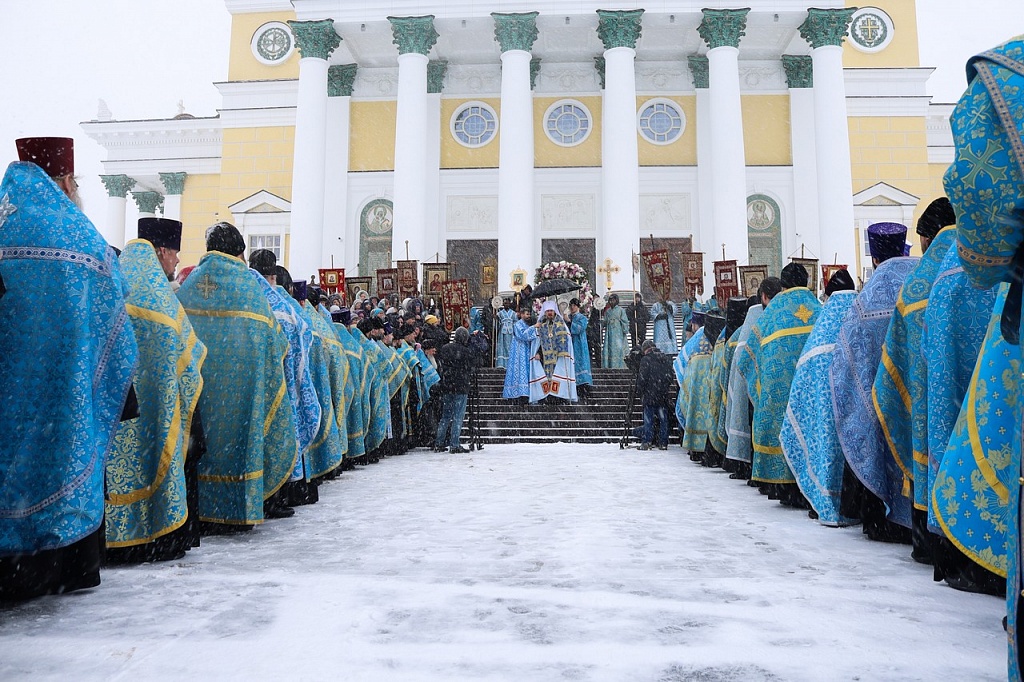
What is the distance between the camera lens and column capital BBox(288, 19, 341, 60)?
80.0ft

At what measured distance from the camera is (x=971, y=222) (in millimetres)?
1938

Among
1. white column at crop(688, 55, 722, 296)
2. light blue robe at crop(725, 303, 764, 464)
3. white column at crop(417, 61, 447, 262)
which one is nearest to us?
light blue robe at crop(725, 303, 764, 464)

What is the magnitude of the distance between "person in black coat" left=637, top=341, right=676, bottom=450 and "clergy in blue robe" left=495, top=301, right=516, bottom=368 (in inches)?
225

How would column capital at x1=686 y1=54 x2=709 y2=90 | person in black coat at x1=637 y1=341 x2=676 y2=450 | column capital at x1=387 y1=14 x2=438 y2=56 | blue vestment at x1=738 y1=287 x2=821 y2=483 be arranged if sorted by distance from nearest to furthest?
blue vestment at x1=738 y1=287 x2=821 y2=483, person in black coat at x1=637 y1=341 x2=676 y2=450, column capital at x1=387 y1=14 x2=438 y2=56, column capital at x1=686 y1=54 x2=709 y2=90

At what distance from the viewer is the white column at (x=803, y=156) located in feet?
85.4

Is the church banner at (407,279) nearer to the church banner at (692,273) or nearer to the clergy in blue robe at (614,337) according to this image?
the clergy in blue robe at (614,337)

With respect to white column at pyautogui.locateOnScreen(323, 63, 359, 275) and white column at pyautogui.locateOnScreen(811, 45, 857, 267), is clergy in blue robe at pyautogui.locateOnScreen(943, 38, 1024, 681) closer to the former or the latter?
white column at pyautogui.locateOnScreen(811, 45, 857, 267)

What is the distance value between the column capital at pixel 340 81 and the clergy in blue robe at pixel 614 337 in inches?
562

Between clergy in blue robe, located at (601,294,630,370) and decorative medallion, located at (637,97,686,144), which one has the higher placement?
decorative medallion, located at (637,97,686,144)

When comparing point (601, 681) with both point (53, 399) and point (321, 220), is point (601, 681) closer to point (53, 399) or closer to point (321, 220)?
point (53, 399)

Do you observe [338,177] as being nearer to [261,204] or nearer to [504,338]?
[261,204]

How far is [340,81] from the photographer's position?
2730 centimetres

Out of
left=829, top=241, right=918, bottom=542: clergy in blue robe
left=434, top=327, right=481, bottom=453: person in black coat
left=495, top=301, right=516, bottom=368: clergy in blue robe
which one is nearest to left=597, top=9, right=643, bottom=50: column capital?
left=495, top=301, right=516, bottom=368: clergy in blue robe

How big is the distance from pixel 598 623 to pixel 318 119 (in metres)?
23.6
